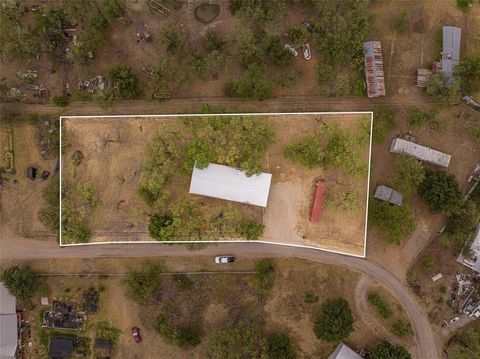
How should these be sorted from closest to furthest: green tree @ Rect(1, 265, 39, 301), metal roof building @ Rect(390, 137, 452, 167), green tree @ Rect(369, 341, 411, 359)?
green tree @ Rect(369, 341, 411, 359), green tree @ Rect(1, 265, 39, 301), metal roof building @ Rect(390, 137, 452, 167)

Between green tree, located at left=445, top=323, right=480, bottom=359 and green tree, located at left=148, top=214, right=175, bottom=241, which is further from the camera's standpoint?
green tree, located at left=445, top=323, right=480, bottom=359

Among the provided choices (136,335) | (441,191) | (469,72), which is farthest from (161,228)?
(469,72)

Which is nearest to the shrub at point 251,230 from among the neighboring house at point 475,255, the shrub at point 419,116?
the shrub at point 419,116

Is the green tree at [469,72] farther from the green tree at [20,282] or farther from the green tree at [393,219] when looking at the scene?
the green tree at [20,282]

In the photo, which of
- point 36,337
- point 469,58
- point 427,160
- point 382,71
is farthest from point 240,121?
point 36,337

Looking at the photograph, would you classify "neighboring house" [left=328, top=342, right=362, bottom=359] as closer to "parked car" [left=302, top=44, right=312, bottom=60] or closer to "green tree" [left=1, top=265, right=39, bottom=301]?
"parked car" [left=302, top=44, right=312, bottom=60]

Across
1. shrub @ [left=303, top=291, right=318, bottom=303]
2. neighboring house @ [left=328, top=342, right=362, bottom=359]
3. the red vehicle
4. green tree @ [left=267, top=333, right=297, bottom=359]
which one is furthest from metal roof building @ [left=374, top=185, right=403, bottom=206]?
the red vehicle
